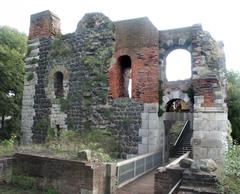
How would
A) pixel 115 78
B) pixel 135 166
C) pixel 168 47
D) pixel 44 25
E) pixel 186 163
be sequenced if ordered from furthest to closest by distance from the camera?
pixel 44 25 < pixel 115 78 < pixel 168 47 < pixel 135 166 < pixel 186 163

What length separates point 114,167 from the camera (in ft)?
29.1

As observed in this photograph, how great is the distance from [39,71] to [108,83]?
169 inches

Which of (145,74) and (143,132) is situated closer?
(143,132)

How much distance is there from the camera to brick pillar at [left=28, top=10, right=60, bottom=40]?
641 inches

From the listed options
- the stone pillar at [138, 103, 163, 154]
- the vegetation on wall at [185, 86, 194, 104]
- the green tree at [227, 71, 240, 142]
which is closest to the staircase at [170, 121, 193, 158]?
the green tree at [227, 71, 240, 142]

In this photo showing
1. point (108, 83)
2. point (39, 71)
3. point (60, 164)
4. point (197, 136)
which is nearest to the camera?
point (60, 164)

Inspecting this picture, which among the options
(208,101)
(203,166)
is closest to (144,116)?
(208,101)

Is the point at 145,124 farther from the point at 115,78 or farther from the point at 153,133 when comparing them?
the point at 115,78

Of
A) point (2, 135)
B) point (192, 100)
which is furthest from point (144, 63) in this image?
point (2, 135)

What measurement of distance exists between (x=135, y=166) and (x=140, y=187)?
3.69ft

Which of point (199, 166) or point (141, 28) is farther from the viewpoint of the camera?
point (141, 28)

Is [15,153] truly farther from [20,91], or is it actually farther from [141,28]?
[20,91]

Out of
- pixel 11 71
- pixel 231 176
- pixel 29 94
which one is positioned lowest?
pixel 231 176

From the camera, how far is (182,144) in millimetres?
18156
